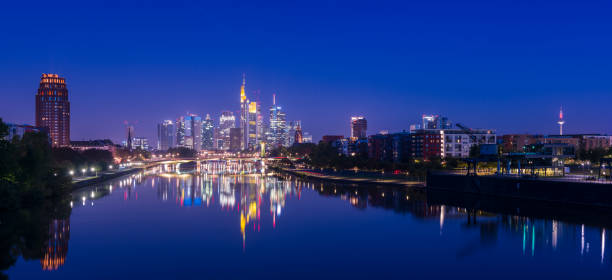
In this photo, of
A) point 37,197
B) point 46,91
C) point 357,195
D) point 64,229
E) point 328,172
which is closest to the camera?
point 64,229

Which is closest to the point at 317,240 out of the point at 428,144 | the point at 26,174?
the point at 26,174

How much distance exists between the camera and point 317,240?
112 ft

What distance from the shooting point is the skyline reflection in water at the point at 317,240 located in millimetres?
26156

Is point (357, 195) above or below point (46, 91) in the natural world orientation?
below

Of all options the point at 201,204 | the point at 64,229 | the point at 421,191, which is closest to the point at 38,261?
the point at 64,229

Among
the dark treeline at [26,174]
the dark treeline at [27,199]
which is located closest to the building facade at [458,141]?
the dark treeline at [26,174]

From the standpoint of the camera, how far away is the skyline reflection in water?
2616 cm

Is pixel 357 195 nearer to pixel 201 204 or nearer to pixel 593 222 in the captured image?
pixel 201 204

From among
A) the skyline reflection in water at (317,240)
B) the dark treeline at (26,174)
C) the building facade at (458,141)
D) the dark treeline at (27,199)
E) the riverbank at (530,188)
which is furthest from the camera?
the building facade at (458,141)

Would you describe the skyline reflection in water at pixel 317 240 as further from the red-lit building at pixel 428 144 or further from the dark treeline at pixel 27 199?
the red-lit building at pixel 428 144

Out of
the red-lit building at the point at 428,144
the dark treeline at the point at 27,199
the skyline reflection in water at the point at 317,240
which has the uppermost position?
the red-lit building at the point at 428,144

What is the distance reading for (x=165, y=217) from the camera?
44656mm

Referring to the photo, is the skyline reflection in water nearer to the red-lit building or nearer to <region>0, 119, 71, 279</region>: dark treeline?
<region>0, 119, 71, 279</region>: dark treeline

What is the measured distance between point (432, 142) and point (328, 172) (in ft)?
98.8
